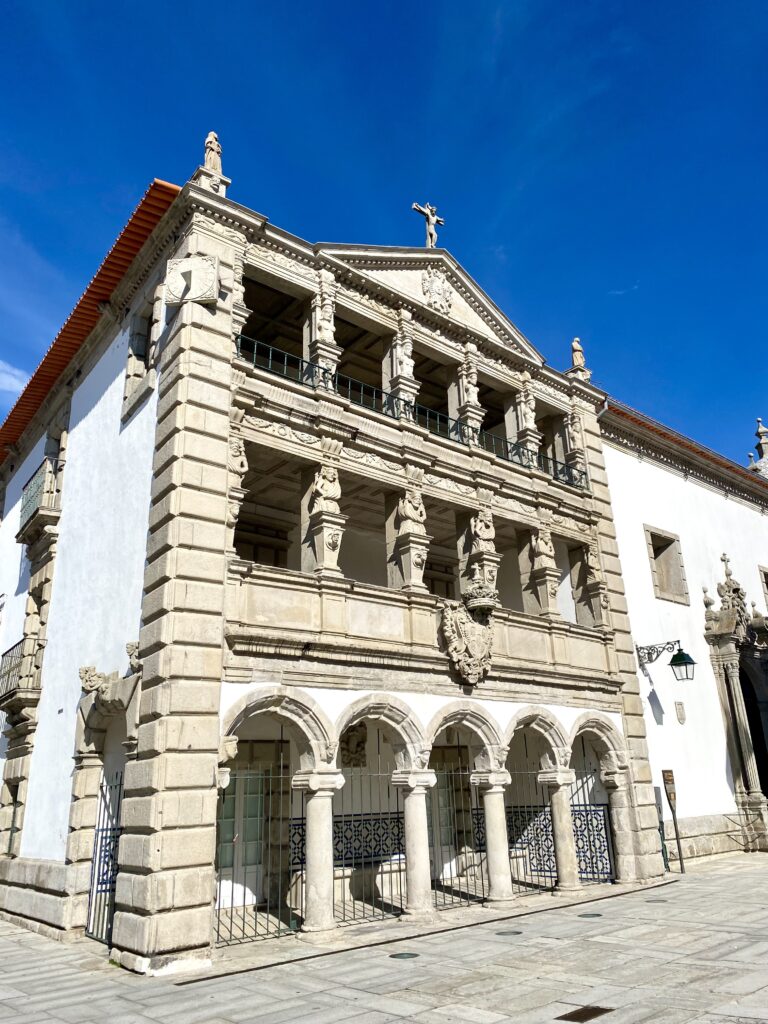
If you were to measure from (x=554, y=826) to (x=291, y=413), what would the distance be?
9010 millimetres

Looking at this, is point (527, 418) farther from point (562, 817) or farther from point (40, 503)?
point (40, 503)

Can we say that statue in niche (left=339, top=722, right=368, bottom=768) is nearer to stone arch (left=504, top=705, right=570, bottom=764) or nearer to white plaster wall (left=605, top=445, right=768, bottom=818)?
stone arch (left=504, top=705, right=570, bottom=764)

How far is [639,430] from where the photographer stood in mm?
20781

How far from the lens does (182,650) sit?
10.1m

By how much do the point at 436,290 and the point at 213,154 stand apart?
5.48 m

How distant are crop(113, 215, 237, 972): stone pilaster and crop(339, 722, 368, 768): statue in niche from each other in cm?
566

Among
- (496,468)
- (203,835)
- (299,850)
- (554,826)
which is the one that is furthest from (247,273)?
(554,826)

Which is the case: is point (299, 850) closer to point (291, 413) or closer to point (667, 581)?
point (291, 413)

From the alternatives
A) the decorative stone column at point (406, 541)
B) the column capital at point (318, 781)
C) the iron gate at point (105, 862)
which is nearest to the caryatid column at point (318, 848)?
the column capital at point (318, 781)

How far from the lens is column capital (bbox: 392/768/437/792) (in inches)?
481

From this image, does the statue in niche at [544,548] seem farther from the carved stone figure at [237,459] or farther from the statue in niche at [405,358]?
the carved stone figure at [237,459]

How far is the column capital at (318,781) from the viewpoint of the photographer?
35.9ft

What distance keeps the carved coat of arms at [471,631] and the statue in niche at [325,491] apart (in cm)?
278

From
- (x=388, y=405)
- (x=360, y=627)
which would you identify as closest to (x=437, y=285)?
(x=388, y=405)
